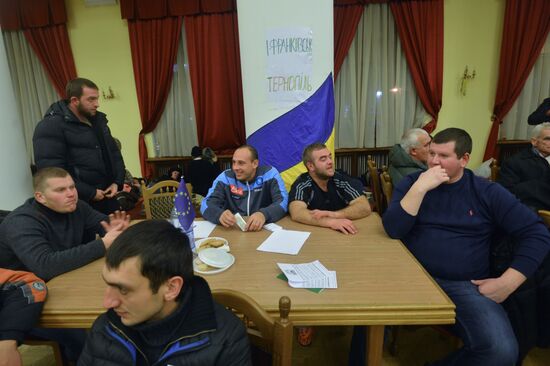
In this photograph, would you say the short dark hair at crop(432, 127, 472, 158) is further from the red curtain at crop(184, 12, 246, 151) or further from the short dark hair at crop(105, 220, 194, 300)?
the red curtain at crop(184, 12, 246, 151)

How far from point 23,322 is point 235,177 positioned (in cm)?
137

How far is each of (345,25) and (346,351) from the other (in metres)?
3.42

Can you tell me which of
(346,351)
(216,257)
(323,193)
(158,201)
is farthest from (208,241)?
(158,201)

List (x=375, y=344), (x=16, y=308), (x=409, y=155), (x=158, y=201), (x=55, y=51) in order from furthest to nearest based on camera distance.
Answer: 1. (x=55, y=51)
2. (x=409, y=155)
3. (x=158, y=201)
4. (x=375, y=344)
5. (x=16, y=308)

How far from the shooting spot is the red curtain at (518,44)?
3639mm

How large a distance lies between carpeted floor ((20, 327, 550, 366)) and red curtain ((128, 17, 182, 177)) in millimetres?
2948

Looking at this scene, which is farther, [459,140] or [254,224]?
[254,224]

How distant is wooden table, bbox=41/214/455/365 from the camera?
3.57ft

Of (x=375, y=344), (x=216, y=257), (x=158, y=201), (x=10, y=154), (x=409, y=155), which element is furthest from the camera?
(x=409, y=155)

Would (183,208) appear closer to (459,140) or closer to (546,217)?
(459,140)

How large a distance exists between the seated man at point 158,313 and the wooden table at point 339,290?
24 centimetres

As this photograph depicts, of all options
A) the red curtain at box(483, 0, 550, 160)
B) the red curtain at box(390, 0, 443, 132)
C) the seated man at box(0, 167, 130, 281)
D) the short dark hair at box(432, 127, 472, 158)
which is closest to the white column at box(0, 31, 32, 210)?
the seated man at box(0, 167, 130, 281)

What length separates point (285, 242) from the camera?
1.62 m

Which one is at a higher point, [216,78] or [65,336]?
[216,78]
